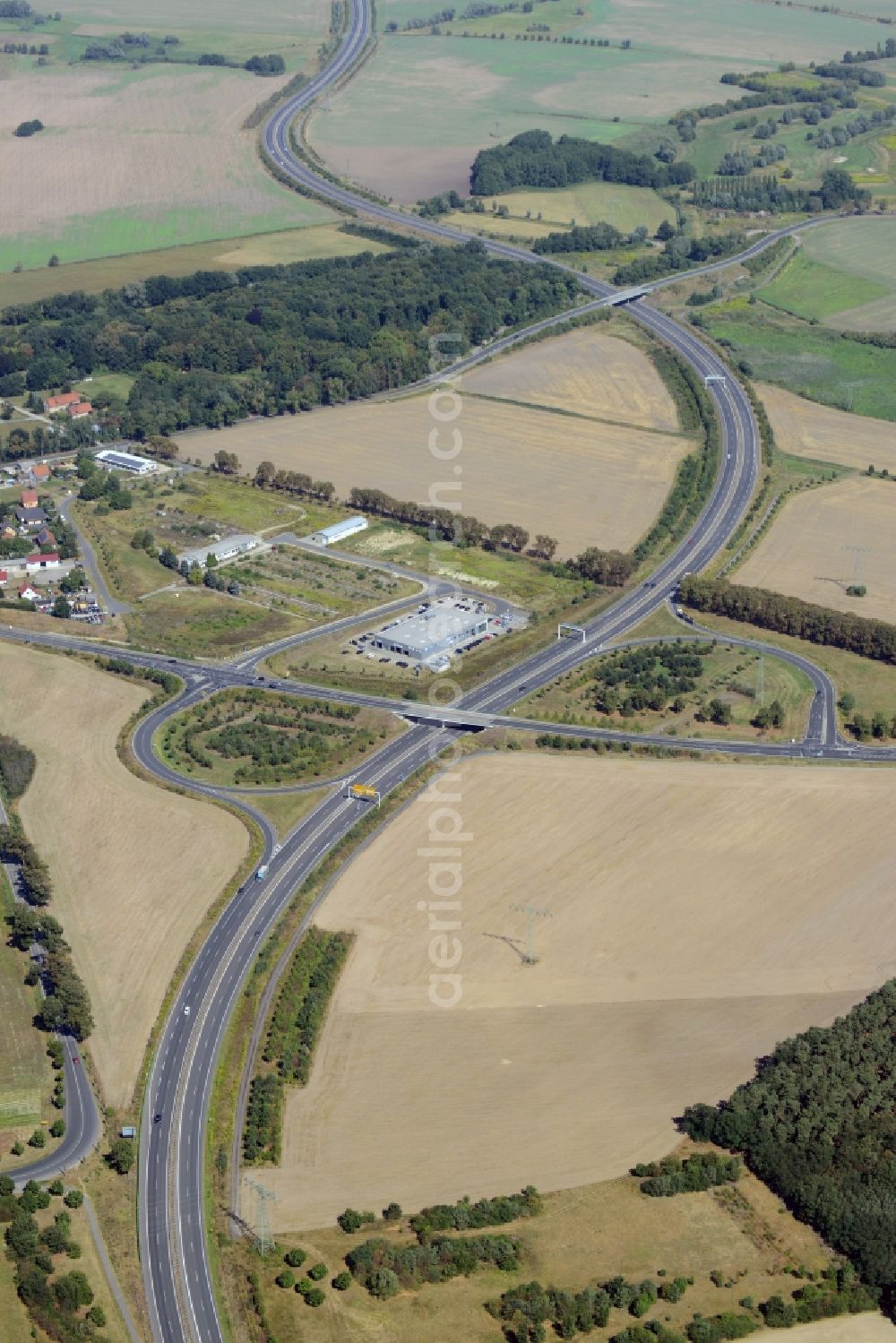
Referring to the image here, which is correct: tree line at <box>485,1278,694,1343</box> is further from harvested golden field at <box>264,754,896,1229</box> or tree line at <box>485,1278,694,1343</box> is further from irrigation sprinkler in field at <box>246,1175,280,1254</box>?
irrigation sprinkler in field at <box>246,1175,280,1254</box>

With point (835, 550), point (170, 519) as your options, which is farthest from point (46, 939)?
point (835, 550)

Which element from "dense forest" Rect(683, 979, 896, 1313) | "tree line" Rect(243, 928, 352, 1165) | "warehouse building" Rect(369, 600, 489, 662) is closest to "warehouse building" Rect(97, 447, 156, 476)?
"warehouse building" Rect(369, 600, 489, 662)

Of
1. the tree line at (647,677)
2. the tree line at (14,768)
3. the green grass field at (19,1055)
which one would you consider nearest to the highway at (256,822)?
the green grass field at (19,1055)

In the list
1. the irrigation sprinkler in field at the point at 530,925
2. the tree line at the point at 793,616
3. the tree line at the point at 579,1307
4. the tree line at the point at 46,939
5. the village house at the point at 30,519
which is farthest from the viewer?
the village house at the point at 30,519

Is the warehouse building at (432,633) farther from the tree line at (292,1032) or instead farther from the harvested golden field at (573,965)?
the tree line at (292,1032)

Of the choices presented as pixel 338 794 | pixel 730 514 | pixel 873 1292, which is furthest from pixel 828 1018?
pixel 730 514

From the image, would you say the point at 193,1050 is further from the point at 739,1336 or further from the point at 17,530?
the point at 17,530
